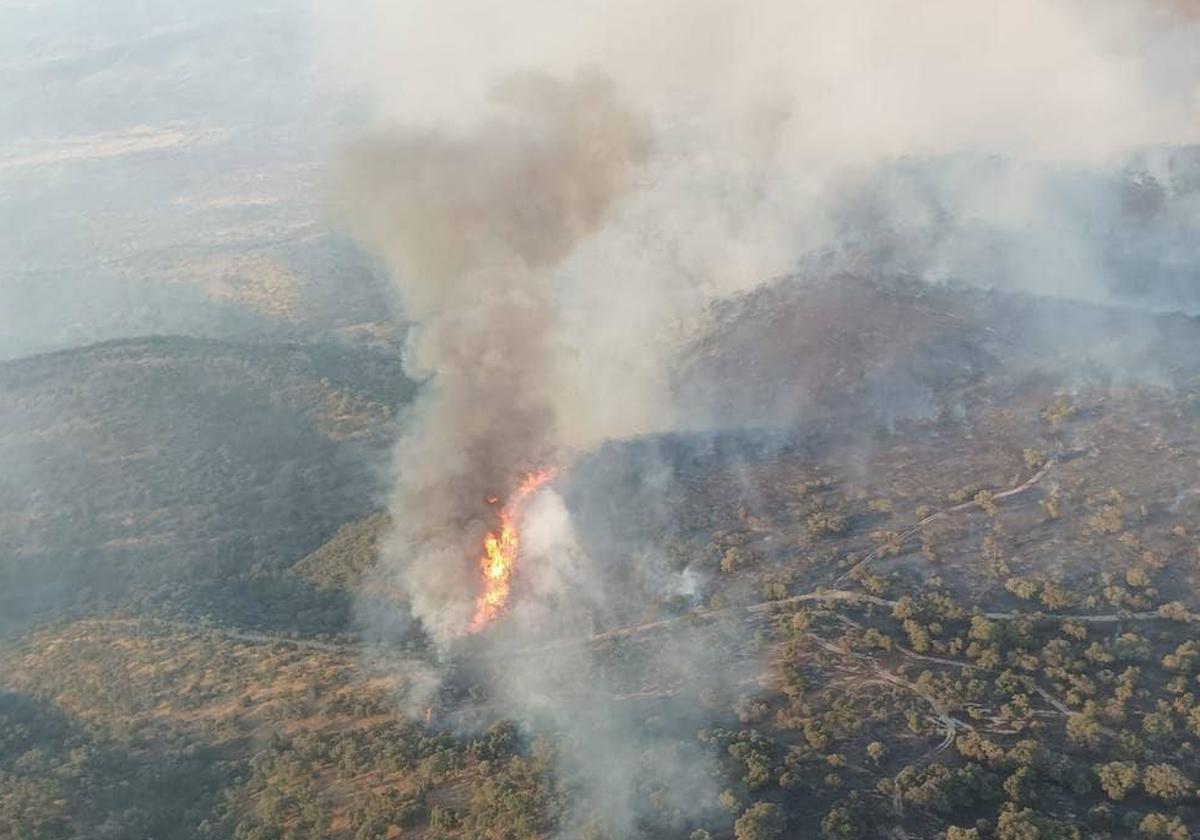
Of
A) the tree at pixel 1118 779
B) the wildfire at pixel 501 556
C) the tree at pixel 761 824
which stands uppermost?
the wildfire at pixel 501 556

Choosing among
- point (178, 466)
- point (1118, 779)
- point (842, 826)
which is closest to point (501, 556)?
A: point (842, 826)

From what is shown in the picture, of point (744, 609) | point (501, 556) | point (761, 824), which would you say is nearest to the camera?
point (761, 824)

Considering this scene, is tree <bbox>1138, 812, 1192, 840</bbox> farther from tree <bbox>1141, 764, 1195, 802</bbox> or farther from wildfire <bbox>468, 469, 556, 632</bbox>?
wildfire <bbox>468, 469, 556, 632</bbox>

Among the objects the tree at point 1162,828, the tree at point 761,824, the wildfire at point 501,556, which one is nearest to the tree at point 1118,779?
the tree at point 1162,828

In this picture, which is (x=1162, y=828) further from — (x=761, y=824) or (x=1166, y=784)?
(x=761, y=824)

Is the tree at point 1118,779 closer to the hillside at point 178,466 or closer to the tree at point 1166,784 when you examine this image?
the tree at point 1166,784
